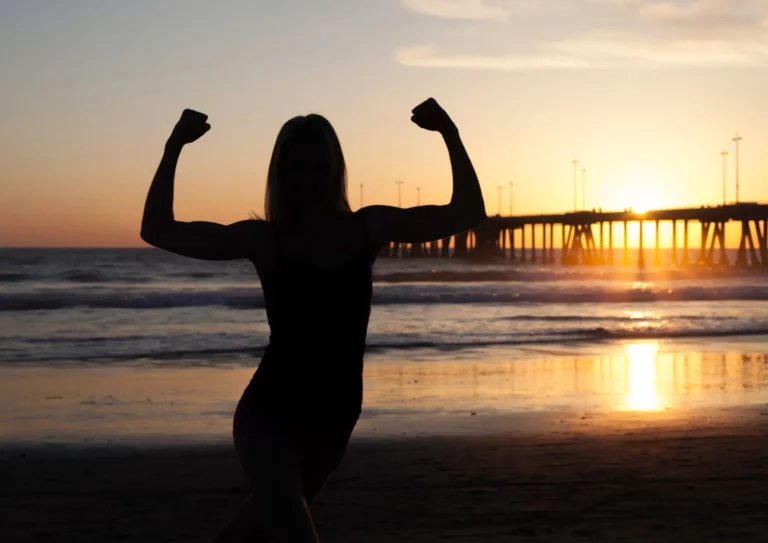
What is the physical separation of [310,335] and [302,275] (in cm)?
13

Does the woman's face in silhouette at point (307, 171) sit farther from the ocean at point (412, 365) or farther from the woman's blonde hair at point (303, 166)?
the ocean at point (412, 365)

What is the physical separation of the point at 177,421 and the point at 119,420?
0.54 metres

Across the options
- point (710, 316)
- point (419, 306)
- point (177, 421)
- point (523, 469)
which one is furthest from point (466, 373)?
point (419, 306)

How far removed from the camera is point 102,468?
23.4ft

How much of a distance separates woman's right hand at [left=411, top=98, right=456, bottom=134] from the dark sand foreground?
3.15 m

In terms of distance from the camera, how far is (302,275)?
2.30m

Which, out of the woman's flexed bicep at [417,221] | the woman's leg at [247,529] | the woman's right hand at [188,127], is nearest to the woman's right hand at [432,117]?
the woman's flexed bicep at [417,221]

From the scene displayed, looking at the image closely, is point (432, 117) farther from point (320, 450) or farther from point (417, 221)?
point (320, 450)

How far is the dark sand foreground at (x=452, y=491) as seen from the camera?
5.34m

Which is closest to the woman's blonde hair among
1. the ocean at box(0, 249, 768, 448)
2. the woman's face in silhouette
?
the woman's face in silhouette

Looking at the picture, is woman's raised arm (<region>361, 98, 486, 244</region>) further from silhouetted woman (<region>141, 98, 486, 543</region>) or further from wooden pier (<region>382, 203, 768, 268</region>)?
wooden pier (<region>382, 203, 768, 268</region>)

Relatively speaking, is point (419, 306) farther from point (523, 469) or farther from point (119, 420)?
point (523, 469)

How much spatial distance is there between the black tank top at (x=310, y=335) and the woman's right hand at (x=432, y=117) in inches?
14.1

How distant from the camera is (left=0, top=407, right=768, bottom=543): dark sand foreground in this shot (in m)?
5.34
